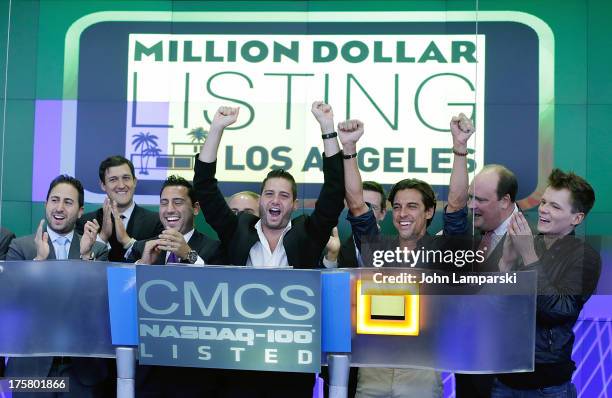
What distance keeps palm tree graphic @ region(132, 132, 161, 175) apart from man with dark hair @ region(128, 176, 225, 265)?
0.17 metres

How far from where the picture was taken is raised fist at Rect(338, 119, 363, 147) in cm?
268

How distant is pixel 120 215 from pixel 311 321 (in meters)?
1.18

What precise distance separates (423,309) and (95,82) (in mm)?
1632

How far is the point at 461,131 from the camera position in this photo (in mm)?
2707

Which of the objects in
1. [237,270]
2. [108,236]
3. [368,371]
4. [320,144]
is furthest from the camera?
[320,144]

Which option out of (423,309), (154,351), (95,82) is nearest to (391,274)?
(423,309)

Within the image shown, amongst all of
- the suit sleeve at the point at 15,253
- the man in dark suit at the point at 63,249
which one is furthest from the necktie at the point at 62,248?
the suit sleeve at the point at 15,253

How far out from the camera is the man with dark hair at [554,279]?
8.24ft

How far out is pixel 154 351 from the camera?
7.78ft

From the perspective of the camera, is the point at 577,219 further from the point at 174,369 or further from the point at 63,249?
the point at 63,249

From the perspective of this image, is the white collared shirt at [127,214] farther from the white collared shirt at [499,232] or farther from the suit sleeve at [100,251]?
the white collared shirt at [499,232]

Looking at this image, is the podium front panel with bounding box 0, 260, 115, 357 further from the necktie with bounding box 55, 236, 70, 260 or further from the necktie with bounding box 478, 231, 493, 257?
the necktie with bounding box 478, 231, 493, 257

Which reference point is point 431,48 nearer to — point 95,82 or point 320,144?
point 320,144

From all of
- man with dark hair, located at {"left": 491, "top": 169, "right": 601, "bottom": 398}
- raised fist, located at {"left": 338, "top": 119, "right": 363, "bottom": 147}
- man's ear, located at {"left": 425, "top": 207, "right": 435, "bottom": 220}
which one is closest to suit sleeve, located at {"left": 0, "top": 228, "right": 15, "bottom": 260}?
raised fist, located at {"left": 338, "top": 119, "right": 363, "bottom": 147}
